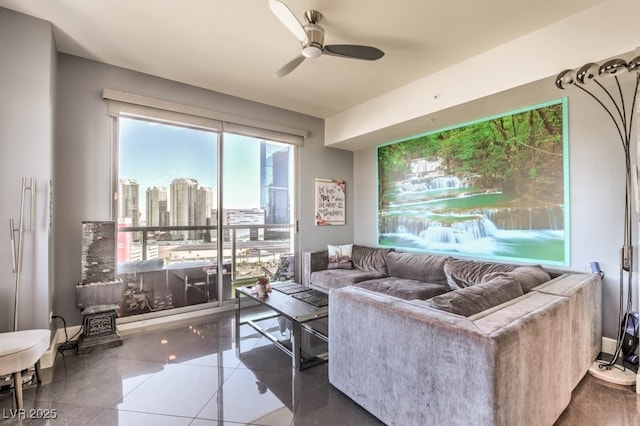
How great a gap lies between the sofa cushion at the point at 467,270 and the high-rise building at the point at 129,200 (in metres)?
3.75

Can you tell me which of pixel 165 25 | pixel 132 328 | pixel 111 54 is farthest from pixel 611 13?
pixel 132 328

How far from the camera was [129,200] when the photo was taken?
3.26 m

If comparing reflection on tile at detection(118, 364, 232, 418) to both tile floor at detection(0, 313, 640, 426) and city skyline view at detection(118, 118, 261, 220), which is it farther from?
city skyline view at detection(118, 118, 261, 220)

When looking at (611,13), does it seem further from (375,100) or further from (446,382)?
(446,382)

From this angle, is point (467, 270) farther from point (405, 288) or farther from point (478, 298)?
point (478, 298)

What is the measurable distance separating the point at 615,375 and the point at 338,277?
2.69m

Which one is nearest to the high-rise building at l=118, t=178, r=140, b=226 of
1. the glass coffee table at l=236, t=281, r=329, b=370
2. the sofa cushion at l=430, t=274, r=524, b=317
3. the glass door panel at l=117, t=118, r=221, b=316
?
the glass door panel at l=117, t=118, r=221, b=316

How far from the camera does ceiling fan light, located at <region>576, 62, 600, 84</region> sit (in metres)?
1.98

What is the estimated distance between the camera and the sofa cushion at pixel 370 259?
4.24m

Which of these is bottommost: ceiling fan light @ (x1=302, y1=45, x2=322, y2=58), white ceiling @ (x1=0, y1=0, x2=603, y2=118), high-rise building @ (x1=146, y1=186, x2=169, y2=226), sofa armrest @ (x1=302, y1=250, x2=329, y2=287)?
sofa armrest @ (x1=302, y1=250, x2=329, y2=287)

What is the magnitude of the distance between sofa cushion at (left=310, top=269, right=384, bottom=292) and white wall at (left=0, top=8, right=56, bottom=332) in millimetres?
2889

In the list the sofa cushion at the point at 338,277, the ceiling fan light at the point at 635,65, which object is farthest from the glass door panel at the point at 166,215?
the ceiling fan light at the point at 635,65

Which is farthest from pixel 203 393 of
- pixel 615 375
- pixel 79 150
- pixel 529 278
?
pixel 615 375

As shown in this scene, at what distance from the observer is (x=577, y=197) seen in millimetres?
2730
